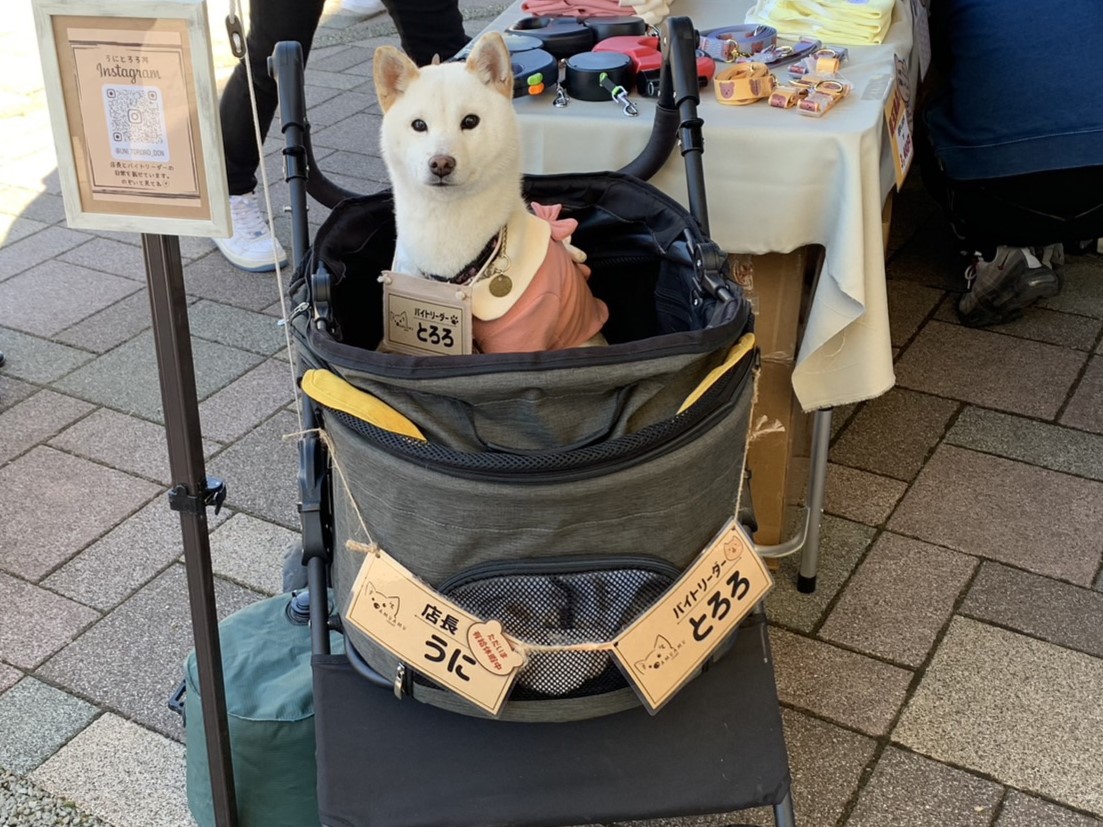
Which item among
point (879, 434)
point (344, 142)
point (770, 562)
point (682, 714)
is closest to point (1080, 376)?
point (879, 434)

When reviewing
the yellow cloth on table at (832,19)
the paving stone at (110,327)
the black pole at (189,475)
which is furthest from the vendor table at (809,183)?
the paving stone at (110,327)

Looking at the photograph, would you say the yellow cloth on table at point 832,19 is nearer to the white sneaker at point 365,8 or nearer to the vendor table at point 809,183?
the vendor table at point 809,183

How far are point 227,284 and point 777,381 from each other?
198 cm

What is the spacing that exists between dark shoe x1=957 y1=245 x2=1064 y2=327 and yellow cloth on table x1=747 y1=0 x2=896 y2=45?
103cm

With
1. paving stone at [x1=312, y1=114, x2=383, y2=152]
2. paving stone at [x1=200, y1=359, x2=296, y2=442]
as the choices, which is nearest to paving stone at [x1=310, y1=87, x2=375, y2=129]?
paving stone at [x1=312, y1=114, x2=383, y2=152]

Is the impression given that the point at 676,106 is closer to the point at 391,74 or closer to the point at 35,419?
the point at 391,74

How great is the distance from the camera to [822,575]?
2.23m

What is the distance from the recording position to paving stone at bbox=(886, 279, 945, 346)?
3090 mm

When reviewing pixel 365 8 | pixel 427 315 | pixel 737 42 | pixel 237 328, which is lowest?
pixel 237 328

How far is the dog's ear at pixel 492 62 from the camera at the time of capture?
Result: 5.19 feet

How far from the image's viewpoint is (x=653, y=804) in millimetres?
1329

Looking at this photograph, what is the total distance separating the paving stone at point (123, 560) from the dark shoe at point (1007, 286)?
208 cm

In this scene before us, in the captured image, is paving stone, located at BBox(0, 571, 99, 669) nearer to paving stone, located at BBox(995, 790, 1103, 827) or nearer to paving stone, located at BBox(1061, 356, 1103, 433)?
paving stone, located at BBox(995, 790, 1103, 827)

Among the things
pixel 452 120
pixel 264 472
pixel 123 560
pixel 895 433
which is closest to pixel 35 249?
pixel 264 472
